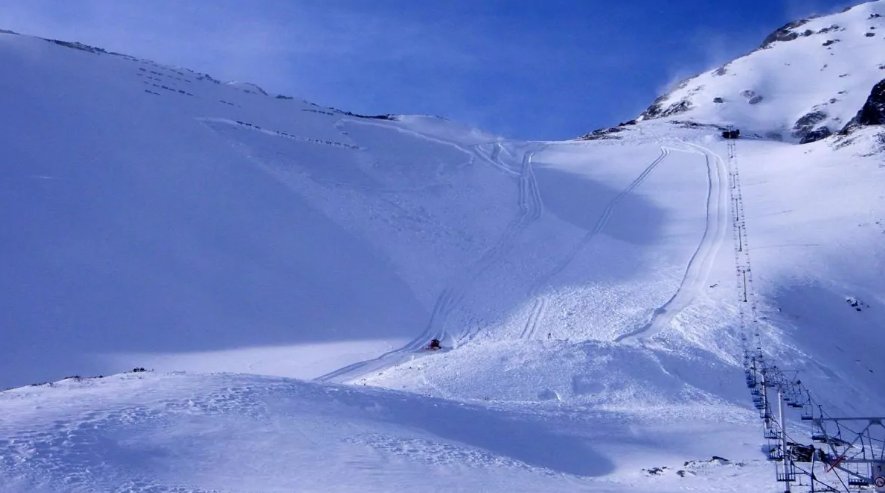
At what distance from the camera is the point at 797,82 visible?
331 feet

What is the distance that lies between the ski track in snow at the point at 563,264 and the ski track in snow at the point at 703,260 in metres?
3.55

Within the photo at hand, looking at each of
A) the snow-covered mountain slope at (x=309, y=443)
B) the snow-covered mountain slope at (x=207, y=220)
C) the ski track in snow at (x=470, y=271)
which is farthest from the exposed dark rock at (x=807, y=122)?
the snow-covered mountain slope at (x=309, y=443)

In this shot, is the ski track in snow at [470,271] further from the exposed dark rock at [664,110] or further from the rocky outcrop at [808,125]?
the exposed dark rock at [664,110]

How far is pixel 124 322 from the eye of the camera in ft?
98.9

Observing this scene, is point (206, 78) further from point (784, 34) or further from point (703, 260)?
point (784, 34)

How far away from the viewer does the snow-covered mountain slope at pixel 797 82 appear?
293ft

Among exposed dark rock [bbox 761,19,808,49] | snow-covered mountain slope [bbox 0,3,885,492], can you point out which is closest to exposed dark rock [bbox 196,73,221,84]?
snow-covered mountain slope [bbox 0,3,885,492]

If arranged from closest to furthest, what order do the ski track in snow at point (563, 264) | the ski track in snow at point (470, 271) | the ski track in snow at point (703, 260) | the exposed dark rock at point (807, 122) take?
the ski track in snow at point (470, 271) → the ski track in snow at point (703, 260) → the ski track in snow at point (563, 264) → the exposed dark rock at point (807, 122)

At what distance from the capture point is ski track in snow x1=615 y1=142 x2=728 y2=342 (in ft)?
102

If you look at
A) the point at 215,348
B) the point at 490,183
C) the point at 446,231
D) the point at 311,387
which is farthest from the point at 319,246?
the point at 311,387

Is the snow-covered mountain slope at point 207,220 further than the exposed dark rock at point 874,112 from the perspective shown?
No

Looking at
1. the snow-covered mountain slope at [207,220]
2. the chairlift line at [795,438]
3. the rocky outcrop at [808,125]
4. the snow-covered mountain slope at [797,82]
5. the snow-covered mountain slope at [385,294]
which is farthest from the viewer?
the snow-covered mountain slope at [797,82]

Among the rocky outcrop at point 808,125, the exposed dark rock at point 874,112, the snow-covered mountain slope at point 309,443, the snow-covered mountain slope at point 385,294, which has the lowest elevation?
the snow-covered mountain slope at point 309,443

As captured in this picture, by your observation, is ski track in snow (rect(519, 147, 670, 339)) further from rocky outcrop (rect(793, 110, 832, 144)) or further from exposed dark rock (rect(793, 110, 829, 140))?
exposed dark rock (rect(793, 110, 829, 140))
